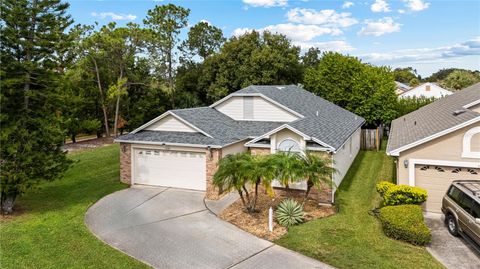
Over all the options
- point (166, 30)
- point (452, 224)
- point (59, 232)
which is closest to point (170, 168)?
point (59, 232)

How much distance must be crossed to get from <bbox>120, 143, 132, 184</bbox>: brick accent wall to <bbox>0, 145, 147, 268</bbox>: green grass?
41cm

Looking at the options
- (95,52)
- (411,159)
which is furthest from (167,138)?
(95,52)

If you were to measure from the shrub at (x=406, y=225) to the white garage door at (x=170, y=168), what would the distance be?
26.8 ft

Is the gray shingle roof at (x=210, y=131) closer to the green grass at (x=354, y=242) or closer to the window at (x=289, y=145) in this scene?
the window at (x=289, y=145)

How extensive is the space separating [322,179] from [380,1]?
12892 millimetres

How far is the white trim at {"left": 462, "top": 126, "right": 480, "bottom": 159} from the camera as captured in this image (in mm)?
12156

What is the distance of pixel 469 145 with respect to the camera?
12.3 metres

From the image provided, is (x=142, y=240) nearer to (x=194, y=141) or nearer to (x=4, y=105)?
(x=194, y=141)

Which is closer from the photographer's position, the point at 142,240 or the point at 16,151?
the point at 142,240

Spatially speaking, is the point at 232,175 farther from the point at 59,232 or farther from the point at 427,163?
the point at 427,163

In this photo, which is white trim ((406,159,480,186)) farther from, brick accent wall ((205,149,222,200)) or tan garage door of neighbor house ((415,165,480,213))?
brick accent wall ((205,149,222,200))

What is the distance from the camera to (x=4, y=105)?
469 inches

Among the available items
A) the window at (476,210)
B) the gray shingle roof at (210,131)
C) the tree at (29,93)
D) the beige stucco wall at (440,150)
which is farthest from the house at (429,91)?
the tree at (29,93)

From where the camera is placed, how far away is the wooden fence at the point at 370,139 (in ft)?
87.8
